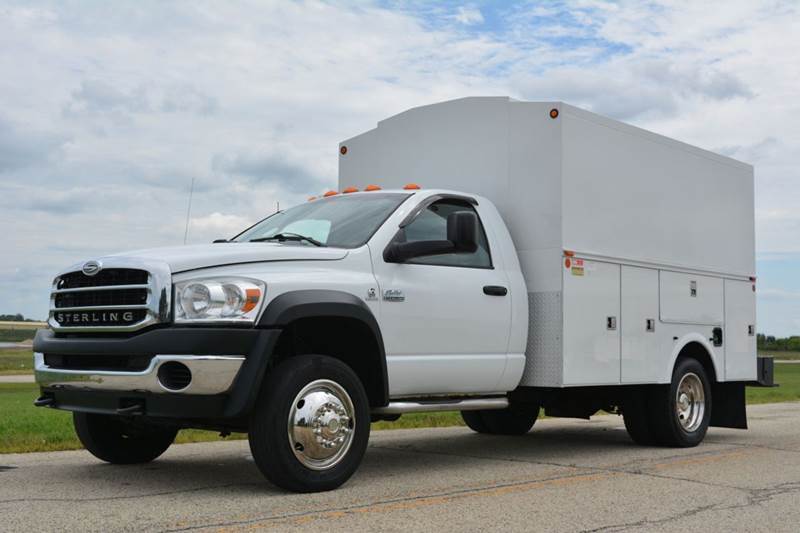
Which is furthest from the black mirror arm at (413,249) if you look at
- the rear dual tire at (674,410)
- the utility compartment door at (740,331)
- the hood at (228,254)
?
the utility compartment door at (740,331)

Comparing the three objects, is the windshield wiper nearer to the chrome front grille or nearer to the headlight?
the headlight

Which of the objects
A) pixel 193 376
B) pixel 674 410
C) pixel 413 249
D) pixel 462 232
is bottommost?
pixel 674 410

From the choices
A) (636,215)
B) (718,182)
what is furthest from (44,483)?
(718,182)

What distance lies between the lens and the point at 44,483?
23.0 feet

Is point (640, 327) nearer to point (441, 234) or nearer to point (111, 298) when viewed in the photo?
point (441, 234)

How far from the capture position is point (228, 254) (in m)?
6.54

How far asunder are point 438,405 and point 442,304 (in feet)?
2.62

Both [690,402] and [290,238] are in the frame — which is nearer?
[290,238]

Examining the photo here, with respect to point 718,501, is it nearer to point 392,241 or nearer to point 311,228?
point 392,241

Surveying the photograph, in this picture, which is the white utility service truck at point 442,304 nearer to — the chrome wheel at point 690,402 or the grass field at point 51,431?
the chrome wheel at point 690,402

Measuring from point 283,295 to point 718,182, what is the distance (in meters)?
6.64

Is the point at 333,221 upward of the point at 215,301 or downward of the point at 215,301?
upward

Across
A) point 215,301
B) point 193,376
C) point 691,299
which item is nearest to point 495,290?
point 215,301

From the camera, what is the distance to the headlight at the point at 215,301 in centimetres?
630
